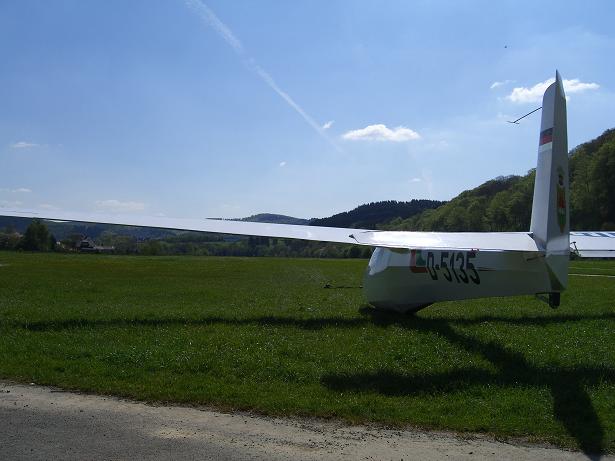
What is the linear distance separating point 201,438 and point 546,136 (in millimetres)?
7255

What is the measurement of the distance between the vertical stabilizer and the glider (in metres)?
0.01

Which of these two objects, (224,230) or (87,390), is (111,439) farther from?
(224,230)

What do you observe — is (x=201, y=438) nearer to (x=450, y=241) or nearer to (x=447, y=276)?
(x=450, y=241)

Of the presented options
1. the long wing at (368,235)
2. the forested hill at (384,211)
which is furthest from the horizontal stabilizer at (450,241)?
the forested hill at (384,211)

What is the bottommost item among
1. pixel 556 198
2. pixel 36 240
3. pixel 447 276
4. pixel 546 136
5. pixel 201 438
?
pixel 201 438

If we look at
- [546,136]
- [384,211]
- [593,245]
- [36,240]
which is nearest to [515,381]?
[546,136]

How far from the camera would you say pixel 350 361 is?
8.12m

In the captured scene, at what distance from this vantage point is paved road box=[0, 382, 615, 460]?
4789 millimetres

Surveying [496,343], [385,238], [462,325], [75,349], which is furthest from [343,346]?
[75,349]

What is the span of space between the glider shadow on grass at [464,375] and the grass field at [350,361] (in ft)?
0.08

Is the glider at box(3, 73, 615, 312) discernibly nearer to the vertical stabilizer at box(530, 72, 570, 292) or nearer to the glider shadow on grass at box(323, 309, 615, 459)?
the vertical stabilizer at box(530, 72, 570, 292)

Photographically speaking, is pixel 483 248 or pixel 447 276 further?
pixel 447 276

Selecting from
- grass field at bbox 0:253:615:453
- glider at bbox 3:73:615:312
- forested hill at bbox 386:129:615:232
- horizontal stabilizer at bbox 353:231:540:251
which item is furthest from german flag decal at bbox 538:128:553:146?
forested hill at bbox 386:129:615:232

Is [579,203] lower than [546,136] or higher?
higher
